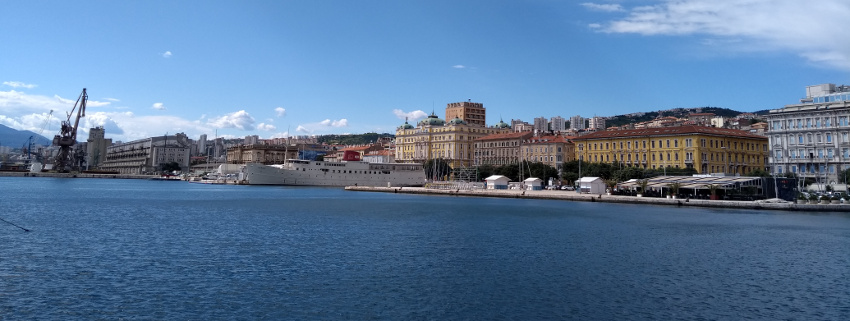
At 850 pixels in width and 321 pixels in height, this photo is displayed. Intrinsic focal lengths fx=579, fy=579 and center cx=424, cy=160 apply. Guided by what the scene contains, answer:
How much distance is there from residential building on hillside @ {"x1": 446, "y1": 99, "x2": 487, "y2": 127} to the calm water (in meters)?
108

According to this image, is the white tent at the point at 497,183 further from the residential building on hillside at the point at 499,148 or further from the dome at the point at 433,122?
the dome at the point at 433,122

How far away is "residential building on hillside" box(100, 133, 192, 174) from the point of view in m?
182

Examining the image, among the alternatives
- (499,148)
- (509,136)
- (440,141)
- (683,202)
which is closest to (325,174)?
(440,141)

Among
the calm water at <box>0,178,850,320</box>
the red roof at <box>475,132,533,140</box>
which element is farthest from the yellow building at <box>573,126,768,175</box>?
the calm water at <box>0,178,850,320</box>

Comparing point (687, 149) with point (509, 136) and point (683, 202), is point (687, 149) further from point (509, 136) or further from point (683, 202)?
point (509, 136)

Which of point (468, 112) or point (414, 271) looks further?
point (468, 112)

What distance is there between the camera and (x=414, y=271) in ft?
58.0

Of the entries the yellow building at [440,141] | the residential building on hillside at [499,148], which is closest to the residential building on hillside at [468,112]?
the yellow building at [440,141]

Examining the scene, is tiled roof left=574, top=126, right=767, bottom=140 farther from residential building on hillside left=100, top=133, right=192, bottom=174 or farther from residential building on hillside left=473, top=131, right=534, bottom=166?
residential building on hillside left=100, top=133, right=192, bottom=174

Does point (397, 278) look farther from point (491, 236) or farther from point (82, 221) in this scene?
point (82, 221)

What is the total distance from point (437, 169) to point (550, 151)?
78.1 feet

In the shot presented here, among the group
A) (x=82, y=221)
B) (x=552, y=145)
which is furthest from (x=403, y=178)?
(x=82, y=221)

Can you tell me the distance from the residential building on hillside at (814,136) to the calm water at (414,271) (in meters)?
36.0

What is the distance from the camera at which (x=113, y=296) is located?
45.4 feet
